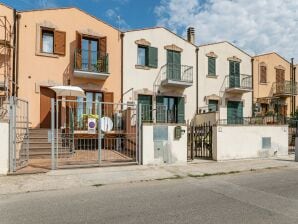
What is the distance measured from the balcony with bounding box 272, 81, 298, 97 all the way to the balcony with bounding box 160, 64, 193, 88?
29.7ft

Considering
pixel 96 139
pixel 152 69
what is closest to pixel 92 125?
pixel 96 139

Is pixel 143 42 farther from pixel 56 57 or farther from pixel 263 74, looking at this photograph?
pixel 263 74

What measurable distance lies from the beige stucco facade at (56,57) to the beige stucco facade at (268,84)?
12.0m

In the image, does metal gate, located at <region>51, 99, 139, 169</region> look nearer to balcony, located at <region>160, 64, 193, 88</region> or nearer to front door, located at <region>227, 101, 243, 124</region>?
balcony, located at <region>160, 64, 193, 88</region>

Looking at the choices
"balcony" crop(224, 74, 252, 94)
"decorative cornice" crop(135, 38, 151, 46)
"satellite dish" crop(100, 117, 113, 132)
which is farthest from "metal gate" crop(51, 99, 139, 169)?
"balcony" crop(224, 74, 252, 94)

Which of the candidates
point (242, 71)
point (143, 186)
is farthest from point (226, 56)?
point (143, 186)

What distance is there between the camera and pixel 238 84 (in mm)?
23000

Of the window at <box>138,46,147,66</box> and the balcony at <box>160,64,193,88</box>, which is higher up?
the window at <box>138,46,147,66</box>

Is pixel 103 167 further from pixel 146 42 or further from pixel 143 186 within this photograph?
pixel 146 42

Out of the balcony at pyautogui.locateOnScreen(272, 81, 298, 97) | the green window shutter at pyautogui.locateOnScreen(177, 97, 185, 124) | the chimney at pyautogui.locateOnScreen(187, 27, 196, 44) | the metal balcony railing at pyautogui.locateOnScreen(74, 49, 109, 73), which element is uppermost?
the chimney at pyautogui.locateOnScreen(187, 27, 196, 44)

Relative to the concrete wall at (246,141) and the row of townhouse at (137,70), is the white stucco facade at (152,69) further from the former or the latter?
the concrete wall at (246,141)

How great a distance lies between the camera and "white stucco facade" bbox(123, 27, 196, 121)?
19.0 m

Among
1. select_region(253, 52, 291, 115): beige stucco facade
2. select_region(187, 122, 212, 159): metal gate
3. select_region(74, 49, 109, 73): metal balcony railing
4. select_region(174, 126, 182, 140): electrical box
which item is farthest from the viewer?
select_region(253, 52, 291, 115): beige stucco facade

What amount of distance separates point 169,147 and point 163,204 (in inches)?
242
